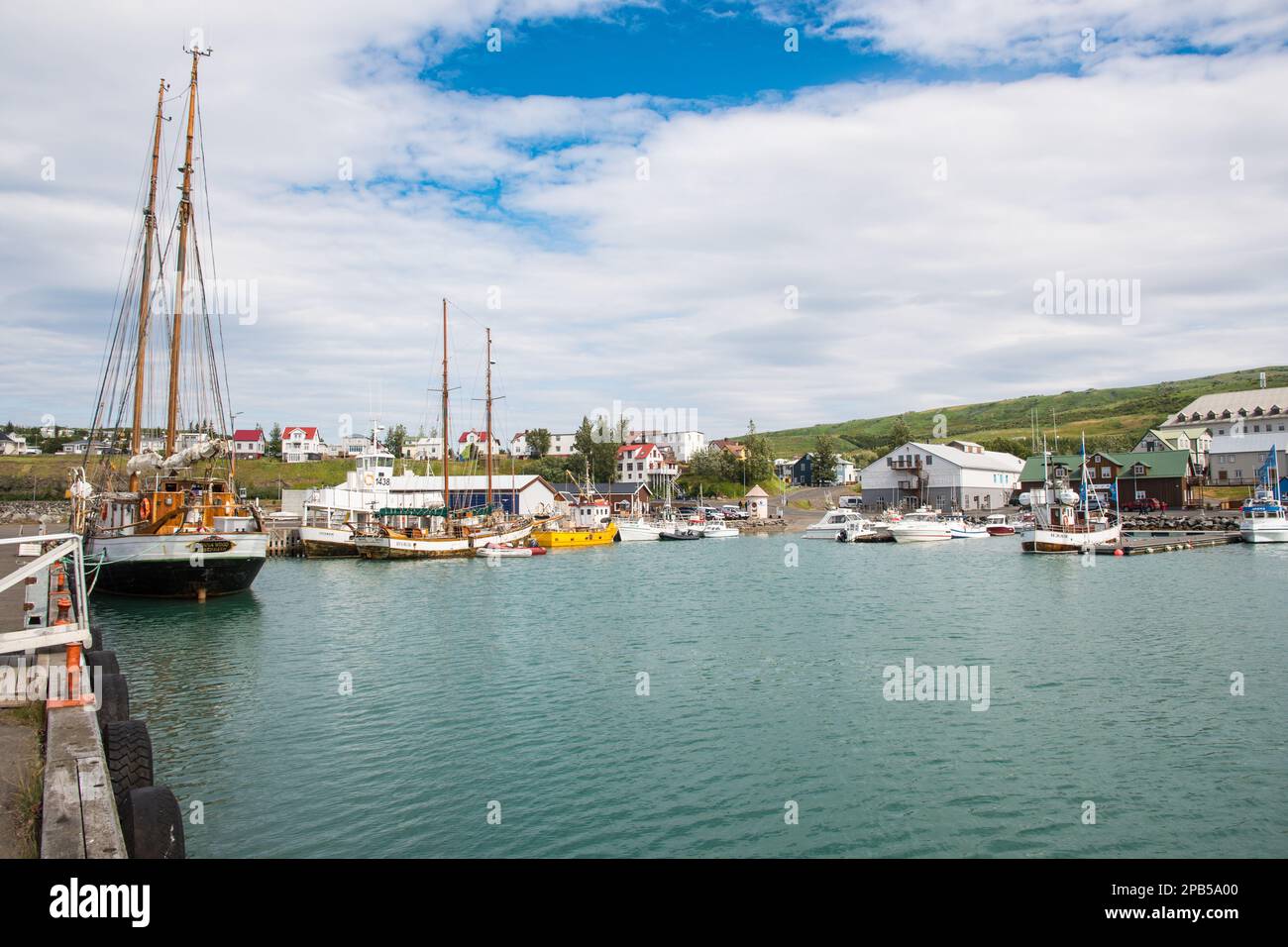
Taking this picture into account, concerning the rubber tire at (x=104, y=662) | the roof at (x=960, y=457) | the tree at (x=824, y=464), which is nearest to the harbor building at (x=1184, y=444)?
the roof at (x=960, y=457)

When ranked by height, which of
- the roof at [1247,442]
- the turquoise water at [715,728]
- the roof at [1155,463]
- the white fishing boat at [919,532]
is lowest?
the turquoise water at [715,728]

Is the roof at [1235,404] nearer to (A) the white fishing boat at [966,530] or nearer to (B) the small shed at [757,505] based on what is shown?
(A) the white fishing boat at [966,530]

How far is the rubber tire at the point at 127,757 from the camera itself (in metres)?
10.8

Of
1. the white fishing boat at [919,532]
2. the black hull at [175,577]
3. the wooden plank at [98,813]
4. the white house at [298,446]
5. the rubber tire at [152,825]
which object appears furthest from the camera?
the white house at [298,446]

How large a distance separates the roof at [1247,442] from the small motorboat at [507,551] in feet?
306

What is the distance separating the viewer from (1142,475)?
103 metres

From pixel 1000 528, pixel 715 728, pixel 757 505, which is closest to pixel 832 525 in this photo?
pixel 757 505

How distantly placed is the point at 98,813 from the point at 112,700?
5622 millimetres

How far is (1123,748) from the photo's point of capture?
56.7 feet

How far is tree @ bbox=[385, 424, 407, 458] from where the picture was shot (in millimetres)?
169500

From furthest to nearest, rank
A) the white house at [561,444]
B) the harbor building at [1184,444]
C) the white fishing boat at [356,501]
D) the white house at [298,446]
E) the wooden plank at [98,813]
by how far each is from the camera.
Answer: the white house at [561,444] → the white house at [298,446] → the harbor building at [1184,444] → the white fishing boat at [356,501] → the wooden plank at [98,813]

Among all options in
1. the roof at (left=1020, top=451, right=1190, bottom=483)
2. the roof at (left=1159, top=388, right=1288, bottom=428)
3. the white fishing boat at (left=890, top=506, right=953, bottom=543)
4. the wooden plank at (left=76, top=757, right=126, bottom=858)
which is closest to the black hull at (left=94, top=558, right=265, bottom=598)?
the wooden plank at (left=76, top=757, right=126, bottom=858)

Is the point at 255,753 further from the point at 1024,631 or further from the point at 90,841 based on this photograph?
the point at 1024,631

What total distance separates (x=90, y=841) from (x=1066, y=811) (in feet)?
47.2
